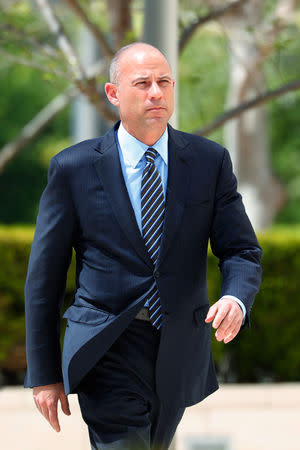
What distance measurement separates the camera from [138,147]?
302 cm

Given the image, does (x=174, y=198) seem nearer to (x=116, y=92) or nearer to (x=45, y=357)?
(x=116, y=92)

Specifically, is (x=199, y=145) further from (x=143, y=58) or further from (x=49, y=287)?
(x=49, y=287)

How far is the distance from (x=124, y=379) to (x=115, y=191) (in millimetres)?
654

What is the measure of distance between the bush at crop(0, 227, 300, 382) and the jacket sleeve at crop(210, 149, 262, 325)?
5014 mm

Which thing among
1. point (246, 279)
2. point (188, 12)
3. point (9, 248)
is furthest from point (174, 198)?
point (188, 12)

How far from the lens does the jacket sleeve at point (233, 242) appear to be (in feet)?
9.67

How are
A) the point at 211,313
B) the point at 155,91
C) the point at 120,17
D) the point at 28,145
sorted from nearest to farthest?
the point at 211,313 < the point at 155,91 < the point at 120,17 < the point at 28,145

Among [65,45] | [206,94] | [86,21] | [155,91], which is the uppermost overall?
[206,94]

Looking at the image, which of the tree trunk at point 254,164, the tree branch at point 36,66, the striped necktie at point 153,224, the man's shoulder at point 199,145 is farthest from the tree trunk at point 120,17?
the tree trunk at point 254,164

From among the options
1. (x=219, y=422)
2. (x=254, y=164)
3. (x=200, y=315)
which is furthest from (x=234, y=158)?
(x=200, y=315)

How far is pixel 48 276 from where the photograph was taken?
3006mm

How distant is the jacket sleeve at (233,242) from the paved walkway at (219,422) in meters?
2.87

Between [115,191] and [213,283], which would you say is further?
[213,283]

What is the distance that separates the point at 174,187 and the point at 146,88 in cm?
36
